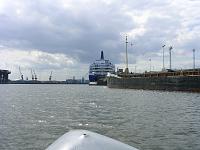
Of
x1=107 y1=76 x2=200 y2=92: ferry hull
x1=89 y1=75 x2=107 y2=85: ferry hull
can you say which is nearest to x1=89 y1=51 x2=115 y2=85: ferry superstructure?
x1=89 y1=75 x2=107 y2=85: ferry hull

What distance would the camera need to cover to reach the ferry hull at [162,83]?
69756mm

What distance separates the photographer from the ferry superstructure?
182 m

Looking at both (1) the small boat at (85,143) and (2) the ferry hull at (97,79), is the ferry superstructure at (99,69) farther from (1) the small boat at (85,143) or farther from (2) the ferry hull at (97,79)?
(1) the small boat at (85,143)

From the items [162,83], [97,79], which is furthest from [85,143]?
[97,79]

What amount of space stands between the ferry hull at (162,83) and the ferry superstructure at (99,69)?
64.4m

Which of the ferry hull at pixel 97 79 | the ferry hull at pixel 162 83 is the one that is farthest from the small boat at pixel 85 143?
the ferry hull at pixel 97 79

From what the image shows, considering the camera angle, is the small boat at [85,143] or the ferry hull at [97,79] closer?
the small boat at [85,143]

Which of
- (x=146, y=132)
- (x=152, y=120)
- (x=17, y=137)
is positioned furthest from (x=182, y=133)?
(x=17, y=137)

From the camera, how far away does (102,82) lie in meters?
174

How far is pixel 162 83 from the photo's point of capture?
3265 inches

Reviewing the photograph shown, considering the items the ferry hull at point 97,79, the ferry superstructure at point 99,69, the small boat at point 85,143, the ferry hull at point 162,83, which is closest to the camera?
the small boat at point 85,143

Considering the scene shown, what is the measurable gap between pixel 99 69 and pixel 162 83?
102 metres

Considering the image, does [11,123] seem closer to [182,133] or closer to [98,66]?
[182,133]

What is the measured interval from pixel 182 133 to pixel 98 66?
→ 162268mm
